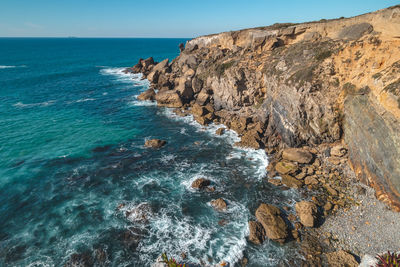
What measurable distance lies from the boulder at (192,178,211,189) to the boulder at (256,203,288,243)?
23.8 ft

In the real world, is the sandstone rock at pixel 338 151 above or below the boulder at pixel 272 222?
above

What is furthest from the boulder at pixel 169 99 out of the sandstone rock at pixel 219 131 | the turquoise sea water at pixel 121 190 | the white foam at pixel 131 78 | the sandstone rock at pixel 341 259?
Answer: the sandstone rock at pixel 341 259

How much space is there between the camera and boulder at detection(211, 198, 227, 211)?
75.3 feet

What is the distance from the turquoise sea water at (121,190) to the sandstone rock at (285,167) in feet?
8.52

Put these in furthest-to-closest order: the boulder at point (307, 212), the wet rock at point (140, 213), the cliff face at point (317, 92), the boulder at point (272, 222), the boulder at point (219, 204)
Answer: the boulder at point (219, 204) → the wet rock at point (140, 213) → the cliff face at point (317, 92) → the boulder at point (307, 212) → the boulder at point (272, 222)

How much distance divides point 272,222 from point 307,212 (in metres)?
3.78

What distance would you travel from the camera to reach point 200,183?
2627 centimetres

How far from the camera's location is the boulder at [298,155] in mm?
28609

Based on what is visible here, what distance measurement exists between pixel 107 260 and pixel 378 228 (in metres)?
24.4

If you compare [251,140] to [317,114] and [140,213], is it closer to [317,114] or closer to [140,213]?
[317,114]

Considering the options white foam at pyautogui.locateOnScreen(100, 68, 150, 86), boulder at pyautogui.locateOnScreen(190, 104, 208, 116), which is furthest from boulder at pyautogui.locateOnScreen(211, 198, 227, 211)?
white foam at pyautogui.locateOnScreen(100, 68, 150, 86)

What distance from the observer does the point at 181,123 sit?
45.0 metres

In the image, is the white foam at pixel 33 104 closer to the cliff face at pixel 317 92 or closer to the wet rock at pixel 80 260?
the cliff face at pixel 317 92

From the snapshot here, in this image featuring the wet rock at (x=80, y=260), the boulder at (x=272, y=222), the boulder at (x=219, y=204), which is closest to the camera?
the wet rock at (x=80, y=260)
